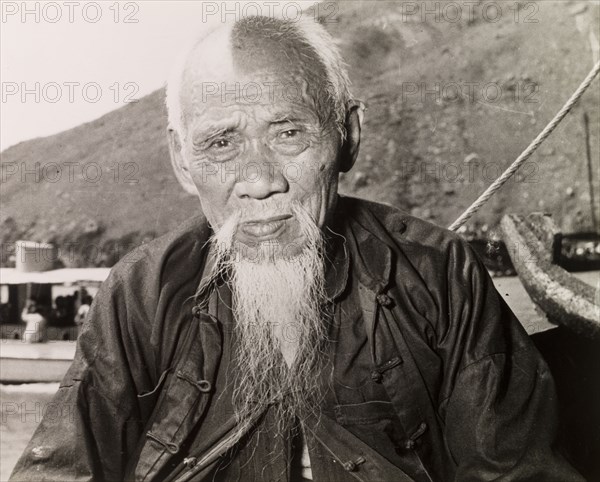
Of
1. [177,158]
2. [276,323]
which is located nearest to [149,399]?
[276,323]

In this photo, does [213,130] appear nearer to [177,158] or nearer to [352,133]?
[177,158]

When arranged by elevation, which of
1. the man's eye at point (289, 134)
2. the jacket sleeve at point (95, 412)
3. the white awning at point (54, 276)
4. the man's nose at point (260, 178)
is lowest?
the jacket sleeve at point (95, 412)

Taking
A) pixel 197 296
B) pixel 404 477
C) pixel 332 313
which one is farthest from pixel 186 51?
pixel 404 477

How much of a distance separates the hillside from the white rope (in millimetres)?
102

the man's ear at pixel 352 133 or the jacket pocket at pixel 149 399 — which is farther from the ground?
the man's ear at pixel 352 133

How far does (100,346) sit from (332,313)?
2.17ft

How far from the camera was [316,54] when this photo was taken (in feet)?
5.69

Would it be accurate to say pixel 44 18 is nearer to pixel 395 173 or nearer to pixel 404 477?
pixel 395 173

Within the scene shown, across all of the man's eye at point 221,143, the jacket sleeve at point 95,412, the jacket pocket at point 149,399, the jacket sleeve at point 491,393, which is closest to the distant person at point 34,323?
the jacket sleeve at point 95,412

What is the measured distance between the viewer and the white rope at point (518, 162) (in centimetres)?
207

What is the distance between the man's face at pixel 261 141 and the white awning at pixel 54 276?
1.87 ft

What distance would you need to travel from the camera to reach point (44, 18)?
1983mm

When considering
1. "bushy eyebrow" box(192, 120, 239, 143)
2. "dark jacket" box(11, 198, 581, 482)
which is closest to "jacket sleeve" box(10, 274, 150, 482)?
"dark jacket" box(11, 198, 581, 482)

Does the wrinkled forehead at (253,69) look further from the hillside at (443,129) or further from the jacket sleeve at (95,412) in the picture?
the jacket sleeve at (95,412)
